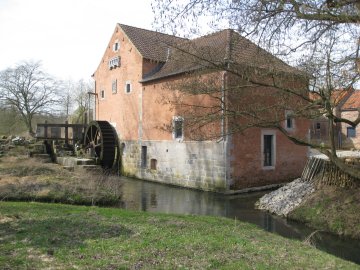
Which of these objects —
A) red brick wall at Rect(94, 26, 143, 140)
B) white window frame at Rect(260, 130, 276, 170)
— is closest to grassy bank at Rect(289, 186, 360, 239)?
white window frame at Rect(260, 130, 276, 170)

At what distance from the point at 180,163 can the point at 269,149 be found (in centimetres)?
371

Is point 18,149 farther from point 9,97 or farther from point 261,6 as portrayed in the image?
point 261,6

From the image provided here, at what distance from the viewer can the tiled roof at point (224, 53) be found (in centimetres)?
768

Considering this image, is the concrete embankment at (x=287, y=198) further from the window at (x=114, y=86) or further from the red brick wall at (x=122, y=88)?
the window at (x=114, y=86)

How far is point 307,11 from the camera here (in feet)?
21.0

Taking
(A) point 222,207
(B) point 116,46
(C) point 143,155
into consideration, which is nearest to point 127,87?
(B) point 116,46

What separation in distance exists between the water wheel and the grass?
12.1m

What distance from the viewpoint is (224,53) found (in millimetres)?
9414

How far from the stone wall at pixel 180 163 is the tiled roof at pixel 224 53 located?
Answer: 4723 mm

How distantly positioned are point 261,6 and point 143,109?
11915mm

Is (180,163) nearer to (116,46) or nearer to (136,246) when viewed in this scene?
(116,46)

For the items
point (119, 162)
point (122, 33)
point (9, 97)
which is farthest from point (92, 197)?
point (9, 97)

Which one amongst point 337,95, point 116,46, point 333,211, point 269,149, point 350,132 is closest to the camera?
point 337,95

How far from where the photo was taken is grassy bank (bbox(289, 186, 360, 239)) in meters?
8.48
